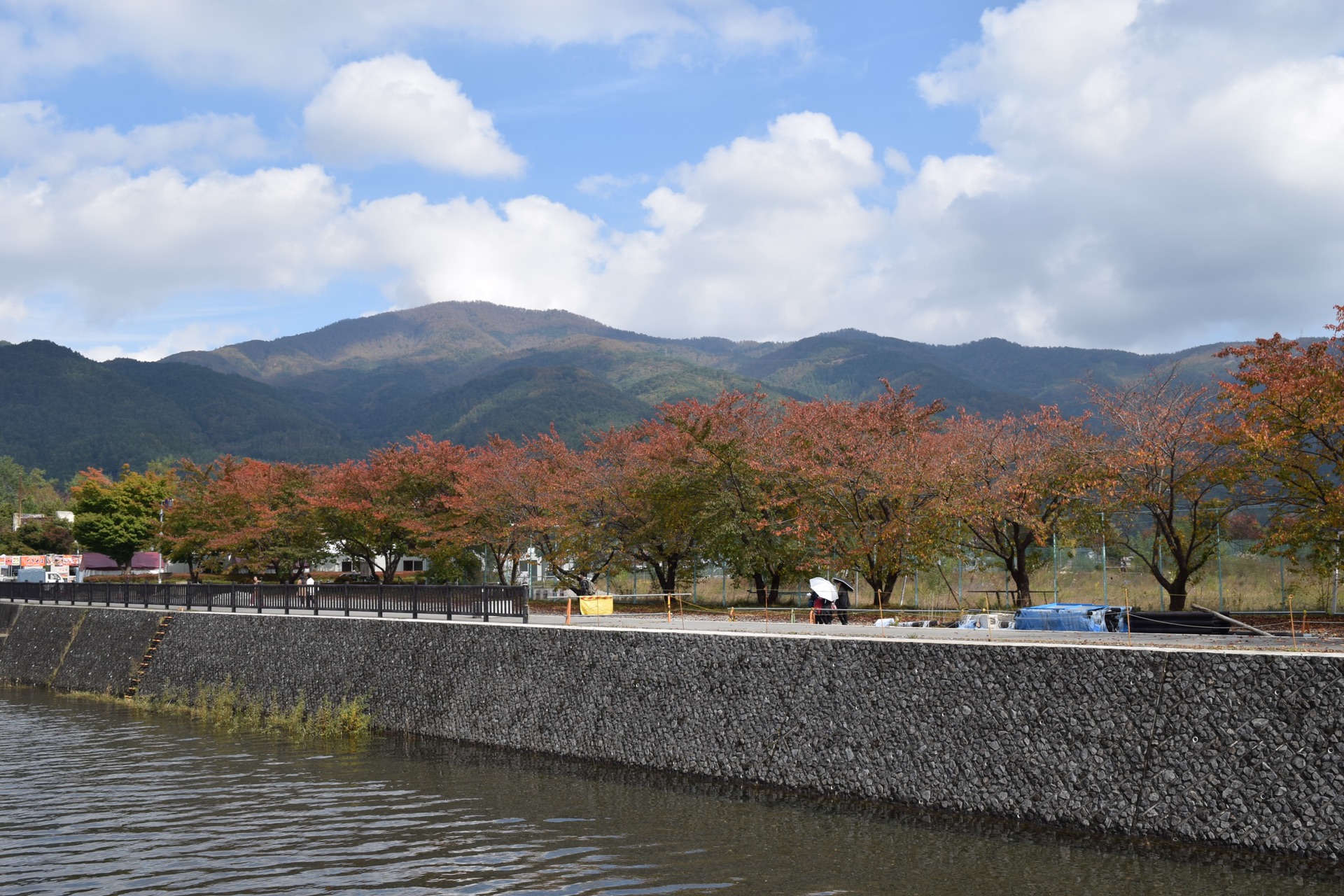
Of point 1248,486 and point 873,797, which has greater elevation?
point 1248,486

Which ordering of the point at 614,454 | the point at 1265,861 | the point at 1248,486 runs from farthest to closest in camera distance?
the point at 614,454 → the point at 1248,486 → the point at 1265,861

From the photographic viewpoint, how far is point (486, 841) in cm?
1431

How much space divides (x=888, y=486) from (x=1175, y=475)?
23.4 feet

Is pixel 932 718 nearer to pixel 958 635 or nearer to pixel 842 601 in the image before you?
pixel 958 635

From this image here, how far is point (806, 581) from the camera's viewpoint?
33.4 metres

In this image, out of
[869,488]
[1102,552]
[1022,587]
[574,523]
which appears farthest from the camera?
[574,523]

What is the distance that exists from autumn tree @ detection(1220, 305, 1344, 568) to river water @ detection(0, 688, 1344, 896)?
12573 mm

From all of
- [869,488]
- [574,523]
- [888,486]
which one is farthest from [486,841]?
[574,523]

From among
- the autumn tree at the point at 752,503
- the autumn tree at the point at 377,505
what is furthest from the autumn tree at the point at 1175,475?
the autumn tree at the point at 377,505

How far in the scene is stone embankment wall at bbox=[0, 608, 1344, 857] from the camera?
12703mm

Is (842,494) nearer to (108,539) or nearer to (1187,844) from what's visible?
(1187,844)

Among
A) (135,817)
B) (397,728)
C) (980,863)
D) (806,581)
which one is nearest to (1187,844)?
(980,863)

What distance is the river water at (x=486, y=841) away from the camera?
39.9 feet

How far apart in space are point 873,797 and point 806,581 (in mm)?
17708
